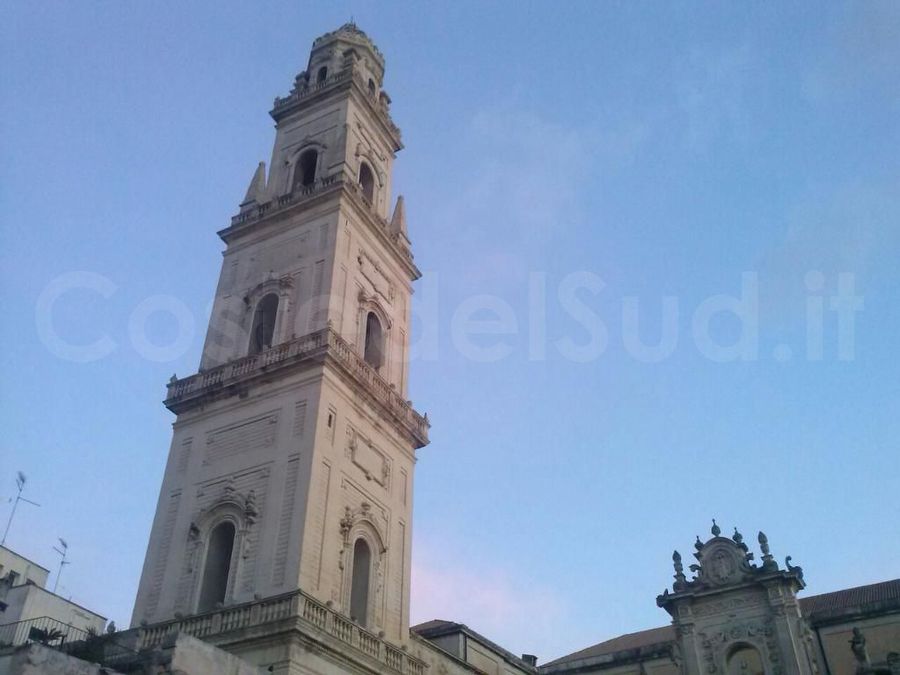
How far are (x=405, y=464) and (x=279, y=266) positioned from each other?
895 centimetres

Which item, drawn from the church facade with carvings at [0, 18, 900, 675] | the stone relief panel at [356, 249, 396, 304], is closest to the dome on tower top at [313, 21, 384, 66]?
the church facade with carvings at [0, 18, 900, 675]

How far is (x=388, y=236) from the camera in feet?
121

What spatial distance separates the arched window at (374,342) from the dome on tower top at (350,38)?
17.5 meters

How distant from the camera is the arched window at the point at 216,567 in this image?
2663 cm

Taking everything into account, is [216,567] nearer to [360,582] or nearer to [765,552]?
[360,582]

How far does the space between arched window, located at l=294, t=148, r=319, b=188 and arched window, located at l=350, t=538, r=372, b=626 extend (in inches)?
660

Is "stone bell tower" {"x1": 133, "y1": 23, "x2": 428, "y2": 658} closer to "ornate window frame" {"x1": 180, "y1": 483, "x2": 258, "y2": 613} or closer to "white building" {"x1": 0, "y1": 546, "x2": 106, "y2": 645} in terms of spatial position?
"ornate window frame" {"x1": 180, "y1": 483, "x2": 258, "y2": 613}

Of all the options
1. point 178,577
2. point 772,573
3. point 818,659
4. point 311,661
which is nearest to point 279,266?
point 178,577

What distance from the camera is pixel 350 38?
45.0 m

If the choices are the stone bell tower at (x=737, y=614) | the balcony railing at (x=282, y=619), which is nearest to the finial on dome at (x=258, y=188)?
the balcony railing at (x=282, y=619)

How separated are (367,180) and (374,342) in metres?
9.05

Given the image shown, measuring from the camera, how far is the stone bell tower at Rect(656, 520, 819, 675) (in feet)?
121

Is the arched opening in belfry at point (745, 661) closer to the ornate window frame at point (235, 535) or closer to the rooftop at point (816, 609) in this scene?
the rooftop at point (816, 609)

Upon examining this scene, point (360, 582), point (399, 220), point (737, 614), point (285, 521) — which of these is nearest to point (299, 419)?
point (285, 521)
